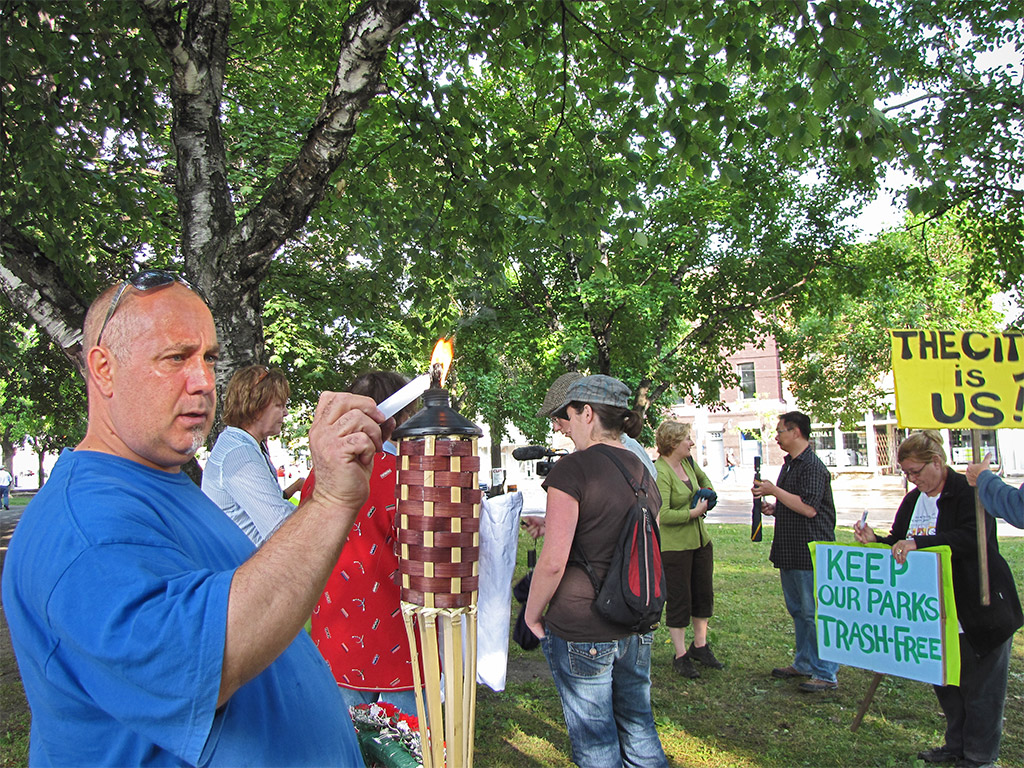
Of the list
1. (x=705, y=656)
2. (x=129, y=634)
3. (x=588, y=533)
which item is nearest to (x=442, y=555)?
(x=129, y=634)

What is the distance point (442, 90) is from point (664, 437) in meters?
3.30

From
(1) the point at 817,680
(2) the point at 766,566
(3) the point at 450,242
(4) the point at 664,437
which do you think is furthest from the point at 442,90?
(2) the point at 766,566

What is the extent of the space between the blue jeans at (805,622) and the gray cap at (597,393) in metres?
2.98

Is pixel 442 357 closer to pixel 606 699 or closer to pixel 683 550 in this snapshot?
pixel 606 699

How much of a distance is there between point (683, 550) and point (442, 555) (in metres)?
4.93

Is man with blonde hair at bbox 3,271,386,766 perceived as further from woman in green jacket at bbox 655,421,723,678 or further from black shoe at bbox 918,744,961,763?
woman in green jacket at bbox 655,421,723,678

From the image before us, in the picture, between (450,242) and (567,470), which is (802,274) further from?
(567,470)

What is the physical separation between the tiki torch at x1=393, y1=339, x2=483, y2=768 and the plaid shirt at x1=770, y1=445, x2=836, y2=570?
4587 mm

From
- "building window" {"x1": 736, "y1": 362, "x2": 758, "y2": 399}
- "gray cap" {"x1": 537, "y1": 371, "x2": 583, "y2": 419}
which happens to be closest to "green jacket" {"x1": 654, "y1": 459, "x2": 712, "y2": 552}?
"gray cap" {"x1": 537, "y1": 371, "x2": 583, "y2": 419}

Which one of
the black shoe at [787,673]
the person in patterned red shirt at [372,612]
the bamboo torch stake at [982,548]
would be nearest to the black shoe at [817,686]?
the black shoe at [787,673]

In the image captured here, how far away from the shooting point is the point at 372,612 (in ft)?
→ 9.23

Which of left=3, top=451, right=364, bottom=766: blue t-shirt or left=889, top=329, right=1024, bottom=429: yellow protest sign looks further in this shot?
left=889, top=329, right=1024, bottom=429: yellow protest sign

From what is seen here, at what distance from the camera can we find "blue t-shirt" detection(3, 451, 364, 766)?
101 centimetres

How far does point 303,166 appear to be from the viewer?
4316 millimetres
